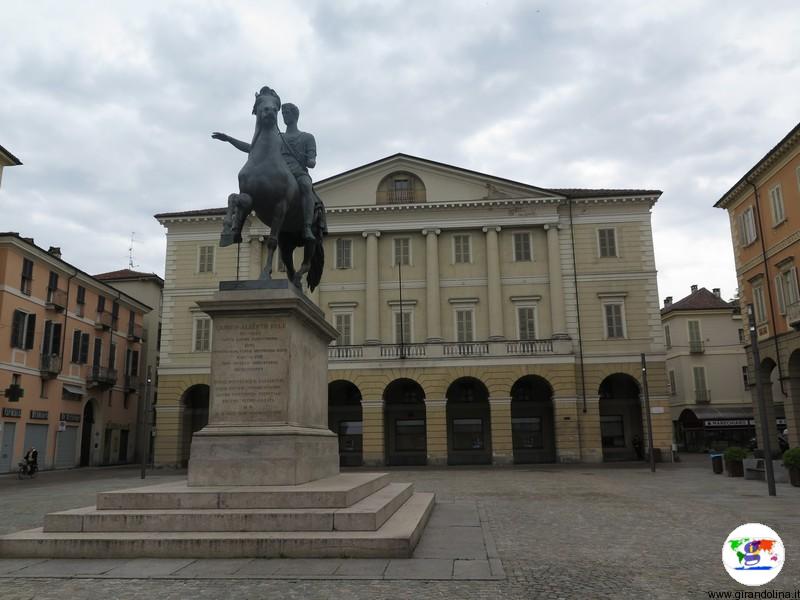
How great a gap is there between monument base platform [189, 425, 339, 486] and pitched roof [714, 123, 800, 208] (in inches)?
955

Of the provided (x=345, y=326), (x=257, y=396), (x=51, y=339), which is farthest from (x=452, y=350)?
(x=257, y=396)

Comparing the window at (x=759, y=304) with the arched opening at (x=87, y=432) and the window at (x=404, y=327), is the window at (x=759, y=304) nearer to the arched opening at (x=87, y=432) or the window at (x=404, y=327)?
the window at (x=404, y=327)

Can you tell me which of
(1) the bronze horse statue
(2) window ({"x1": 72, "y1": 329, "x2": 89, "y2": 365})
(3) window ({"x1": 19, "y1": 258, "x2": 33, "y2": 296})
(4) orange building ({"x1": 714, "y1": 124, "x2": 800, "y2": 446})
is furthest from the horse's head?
(2) window ({"x1": 72, "y1": 329, "x2": 89, "y2": 365})

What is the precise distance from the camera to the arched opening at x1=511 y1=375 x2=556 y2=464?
1369 inches

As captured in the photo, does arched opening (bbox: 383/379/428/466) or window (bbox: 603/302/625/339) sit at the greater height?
window (bbox: 603/302/625/339)

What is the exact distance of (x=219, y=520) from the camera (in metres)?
7.30

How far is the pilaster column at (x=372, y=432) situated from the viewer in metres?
32.8

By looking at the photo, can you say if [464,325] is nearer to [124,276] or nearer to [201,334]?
[201,334]

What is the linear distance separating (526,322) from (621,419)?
751 cm

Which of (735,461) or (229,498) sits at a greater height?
(229,498)

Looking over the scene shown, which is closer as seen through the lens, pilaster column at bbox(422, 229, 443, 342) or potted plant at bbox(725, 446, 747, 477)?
potted plant at bbox(725, 446, 747, 477)

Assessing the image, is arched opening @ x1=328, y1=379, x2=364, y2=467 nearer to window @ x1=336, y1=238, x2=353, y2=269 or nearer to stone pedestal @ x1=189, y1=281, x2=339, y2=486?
window @ x1=336, y1=238, x2=353, y2=269

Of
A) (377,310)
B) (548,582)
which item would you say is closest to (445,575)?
(548,582)

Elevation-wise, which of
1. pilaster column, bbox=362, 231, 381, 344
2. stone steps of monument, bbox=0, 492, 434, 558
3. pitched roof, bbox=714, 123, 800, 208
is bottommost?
stone steps of monument, bbox=0, 492, 434, 558
